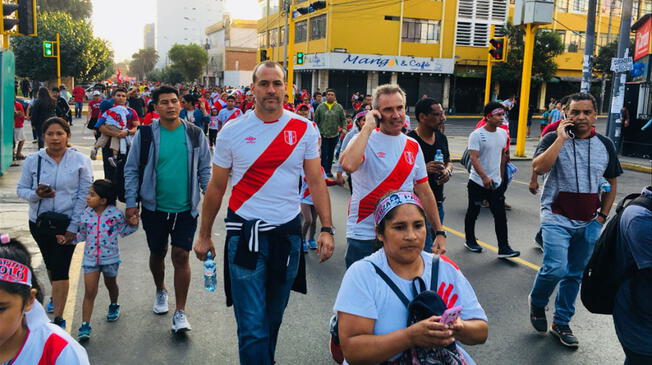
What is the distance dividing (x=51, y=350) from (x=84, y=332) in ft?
8.93

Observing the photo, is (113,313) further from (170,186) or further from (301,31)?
(301,31)

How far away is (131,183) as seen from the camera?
4.78 meters

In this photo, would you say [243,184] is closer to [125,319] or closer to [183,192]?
[183,192]

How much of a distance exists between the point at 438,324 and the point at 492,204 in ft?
17.7

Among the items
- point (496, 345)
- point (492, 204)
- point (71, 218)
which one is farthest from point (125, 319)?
point (492, 204)

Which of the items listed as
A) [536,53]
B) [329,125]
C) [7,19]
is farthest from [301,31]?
[7,19]

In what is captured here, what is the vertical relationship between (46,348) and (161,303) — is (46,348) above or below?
above

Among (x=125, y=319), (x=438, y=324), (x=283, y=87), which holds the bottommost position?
(x=125, y=319)

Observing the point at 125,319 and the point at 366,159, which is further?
the point at 125,319

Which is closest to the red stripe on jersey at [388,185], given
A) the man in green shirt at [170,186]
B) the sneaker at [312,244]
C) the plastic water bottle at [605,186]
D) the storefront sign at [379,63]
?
the man in green shirt at [170,186]

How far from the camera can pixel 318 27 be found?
4644 cm

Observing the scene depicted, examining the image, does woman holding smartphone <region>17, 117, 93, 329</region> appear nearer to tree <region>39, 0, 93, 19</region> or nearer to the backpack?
the backpack

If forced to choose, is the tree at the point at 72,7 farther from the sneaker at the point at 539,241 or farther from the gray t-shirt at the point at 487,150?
the sneaker at the point at 539,241

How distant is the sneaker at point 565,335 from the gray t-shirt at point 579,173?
32.4 inches
